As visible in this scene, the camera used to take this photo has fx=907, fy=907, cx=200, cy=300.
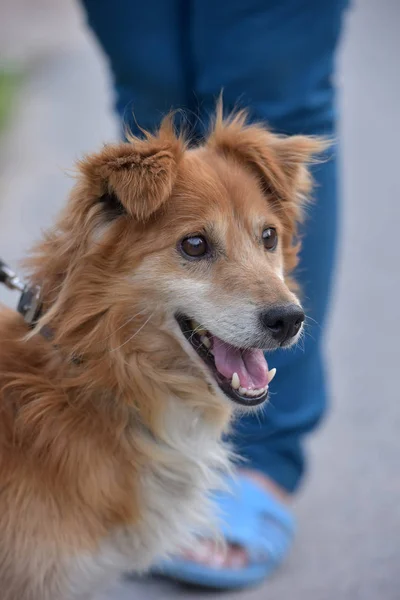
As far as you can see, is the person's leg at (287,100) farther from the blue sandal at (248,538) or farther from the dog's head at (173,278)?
the dog's head at (173,278)

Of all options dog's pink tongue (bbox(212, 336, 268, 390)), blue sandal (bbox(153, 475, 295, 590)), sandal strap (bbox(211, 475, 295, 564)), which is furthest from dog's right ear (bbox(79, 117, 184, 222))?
sandal strap (bbox(211, 475, 295, 564))

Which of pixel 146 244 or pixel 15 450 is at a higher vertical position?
pixel 146 244

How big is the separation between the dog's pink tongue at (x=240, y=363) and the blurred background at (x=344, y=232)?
2.22ft

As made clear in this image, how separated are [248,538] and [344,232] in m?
3.33

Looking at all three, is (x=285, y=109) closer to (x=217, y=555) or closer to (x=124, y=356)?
(x=124, y=356)

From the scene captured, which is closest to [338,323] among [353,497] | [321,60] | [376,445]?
[376,445]

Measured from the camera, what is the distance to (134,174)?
7.88ft

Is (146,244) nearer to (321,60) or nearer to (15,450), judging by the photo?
(15,450)

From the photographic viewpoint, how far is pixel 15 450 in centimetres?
264

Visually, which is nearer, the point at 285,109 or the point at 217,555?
the point at 285,109

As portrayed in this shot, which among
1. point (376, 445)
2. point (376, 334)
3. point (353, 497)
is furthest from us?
point (376, 334)

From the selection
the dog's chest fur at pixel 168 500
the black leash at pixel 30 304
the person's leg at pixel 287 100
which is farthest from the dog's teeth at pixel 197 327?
the person's leg at pixel 287 100

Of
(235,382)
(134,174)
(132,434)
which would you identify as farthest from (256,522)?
(134,174)

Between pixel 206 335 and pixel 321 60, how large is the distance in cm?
117
